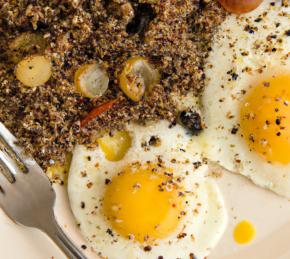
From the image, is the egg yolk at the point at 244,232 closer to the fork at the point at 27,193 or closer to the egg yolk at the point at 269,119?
the egg yolk at the point at 269,119

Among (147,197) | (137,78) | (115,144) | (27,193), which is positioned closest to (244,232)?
(147,197)

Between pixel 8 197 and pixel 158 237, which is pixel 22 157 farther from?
pixel 158 237

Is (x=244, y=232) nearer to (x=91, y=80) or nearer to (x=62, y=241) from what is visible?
(x=62, y=241)

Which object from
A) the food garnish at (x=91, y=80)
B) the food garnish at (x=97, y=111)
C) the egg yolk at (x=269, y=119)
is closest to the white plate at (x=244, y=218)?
the egg yolk at (x=269, y=119)

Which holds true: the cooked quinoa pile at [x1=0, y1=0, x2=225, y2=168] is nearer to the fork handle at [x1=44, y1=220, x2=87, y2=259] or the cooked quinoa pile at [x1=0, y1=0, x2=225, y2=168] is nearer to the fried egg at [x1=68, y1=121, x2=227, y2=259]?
the fried egg at [x1=68, y1=121, x2=227, y2=259]

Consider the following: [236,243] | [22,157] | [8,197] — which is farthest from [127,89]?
[236,243]

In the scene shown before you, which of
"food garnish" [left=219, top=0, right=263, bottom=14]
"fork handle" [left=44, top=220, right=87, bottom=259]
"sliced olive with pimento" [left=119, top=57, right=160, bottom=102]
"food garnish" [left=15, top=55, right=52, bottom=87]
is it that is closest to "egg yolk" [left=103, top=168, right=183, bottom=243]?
"fork handle" [left=44, top=220, right=87, bottom=259]
